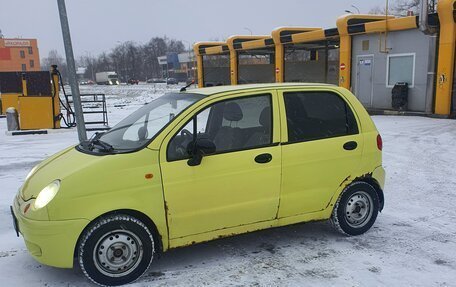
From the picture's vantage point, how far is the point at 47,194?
3785mm

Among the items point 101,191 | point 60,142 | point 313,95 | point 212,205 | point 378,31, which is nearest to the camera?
point 101,191

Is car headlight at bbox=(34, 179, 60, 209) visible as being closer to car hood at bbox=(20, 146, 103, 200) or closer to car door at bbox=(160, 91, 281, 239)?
car hood at bbox=(20, 146, 103, 200)

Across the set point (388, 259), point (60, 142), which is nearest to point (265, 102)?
point (388, 259)

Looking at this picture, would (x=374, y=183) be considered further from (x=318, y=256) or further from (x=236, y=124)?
(x=236, y=124)

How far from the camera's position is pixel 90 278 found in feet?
12.7

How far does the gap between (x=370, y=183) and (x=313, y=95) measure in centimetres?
125

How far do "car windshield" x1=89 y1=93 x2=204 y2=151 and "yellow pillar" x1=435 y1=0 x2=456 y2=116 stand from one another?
43.8ft

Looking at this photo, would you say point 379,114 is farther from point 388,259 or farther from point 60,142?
point 388,259

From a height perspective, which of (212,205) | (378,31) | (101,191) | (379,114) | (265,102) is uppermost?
(378,31)

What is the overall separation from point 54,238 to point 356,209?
325 centimetres

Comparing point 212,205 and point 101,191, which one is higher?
point 101,191

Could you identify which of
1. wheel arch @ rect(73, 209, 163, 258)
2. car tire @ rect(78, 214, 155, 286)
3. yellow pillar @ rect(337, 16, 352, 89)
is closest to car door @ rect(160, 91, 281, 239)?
wheel arch @ rect(73, 209, 163, 258)

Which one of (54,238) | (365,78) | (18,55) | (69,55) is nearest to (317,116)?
(54,238)

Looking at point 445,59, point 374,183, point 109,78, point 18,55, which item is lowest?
point 109,78
